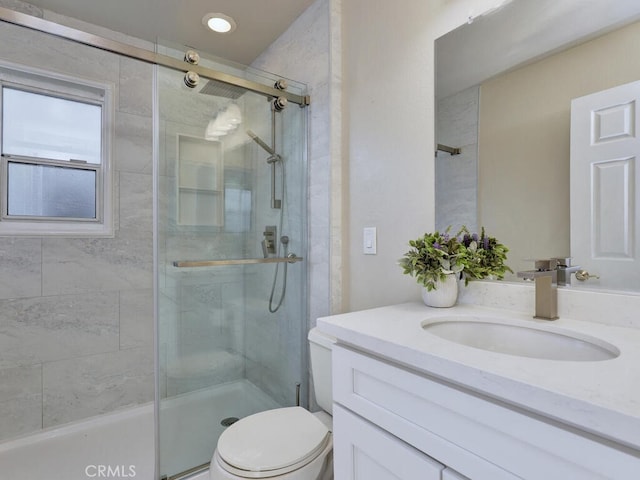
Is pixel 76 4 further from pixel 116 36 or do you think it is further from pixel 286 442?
pixel 286 442

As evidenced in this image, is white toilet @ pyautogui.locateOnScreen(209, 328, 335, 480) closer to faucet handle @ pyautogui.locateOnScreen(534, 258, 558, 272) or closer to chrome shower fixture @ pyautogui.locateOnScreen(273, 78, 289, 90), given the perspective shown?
faucet handle @ pyautogui.locateOnScreen(534, 258, 558, 272)

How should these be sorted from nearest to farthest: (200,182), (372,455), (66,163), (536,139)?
(372,455) → (536,139) → (200,182) → (66,163)

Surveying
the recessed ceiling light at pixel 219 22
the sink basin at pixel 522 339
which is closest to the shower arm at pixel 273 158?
the recessed ceiling light at pixel 219 22

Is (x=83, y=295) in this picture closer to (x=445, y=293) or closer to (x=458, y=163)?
Result: (x=445, y=293)

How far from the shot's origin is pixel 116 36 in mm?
2072

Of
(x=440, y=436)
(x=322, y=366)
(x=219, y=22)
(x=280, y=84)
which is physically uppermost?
(x=219, y=22)

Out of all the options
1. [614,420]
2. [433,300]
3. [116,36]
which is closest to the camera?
[614,420]

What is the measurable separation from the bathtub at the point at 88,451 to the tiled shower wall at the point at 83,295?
0.07 m

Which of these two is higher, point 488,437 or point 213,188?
point 213,188

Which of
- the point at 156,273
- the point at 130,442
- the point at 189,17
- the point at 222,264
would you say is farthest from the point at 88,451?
the point at 189,17

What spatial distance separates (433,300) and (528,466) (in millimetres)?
616

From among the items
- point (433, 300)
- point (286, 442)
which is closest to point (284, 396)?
point (286, 442)

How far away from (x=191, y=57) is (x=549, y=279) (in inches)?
62.9

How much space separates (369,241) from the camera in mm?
1521
